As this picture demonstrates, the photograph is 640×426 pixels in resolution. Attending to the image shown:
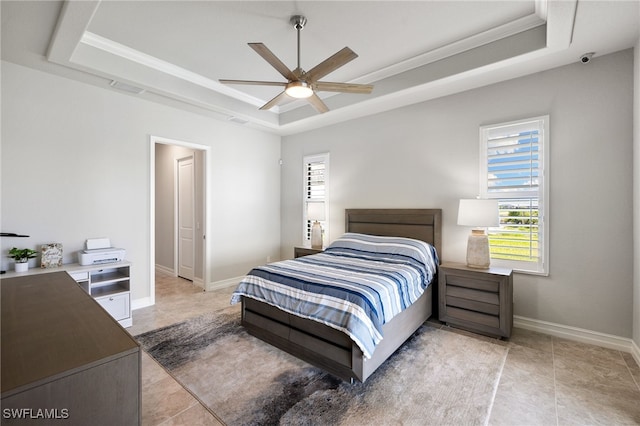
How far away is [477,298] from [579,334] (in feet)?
3.34

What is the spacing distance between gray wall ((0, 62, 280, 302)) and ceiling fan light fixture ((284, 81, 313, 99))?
236 cm

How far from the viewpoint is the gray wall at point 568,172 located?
275 cm

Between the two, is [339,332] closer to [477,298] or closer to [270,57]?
[477,298]

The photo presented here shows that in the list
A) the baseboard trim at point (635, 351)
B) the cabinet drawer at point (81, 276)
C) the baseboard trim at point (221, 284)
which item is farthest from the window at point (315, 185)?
the baseboard trim at point (635, 351)

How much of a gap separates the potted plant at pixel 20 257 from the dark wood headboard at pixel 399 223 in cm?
378

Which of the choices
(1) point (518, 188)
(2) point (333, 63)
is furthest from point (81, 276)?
(1) point (518, 188)

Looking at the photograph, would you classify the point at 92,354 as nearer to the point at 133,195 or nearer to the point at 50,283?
the point at 50,283

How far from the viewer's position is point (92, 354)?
843mm

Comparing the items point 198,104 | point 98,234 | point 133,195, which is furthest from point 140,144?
point 98,234

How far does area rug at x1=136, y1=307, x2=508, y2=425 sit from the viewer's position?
1910 millimetres

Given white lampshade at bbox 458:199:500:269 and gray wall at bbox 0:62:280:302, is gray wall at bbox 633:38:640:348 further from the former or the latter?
gray wall at bbox 0:62:280:302

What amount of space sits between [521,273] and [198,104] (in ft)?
14.8

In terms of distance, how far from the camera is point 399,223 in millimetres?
4109

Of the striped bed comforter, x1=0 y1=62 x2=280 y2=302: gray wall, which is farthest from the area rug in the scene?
x1=0 y1=62 x2=280 y2=302: gray wall
